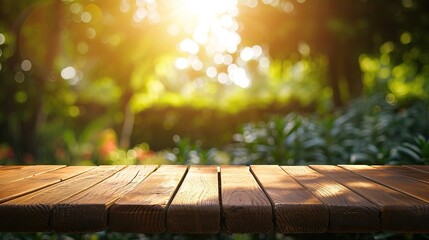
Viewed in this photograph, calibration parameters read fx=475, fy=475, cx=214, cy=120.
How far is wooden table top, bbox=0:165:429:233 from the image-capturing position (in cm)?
132

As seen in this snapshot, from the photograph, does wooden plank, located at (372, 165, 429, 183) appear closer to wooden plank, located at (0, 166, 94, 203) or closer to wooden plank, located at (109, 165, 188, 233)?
wooden plank, located at (109, 165, 188, 233)

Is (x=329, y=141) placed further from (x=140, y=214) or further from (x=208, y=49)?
(x=208, y=49)

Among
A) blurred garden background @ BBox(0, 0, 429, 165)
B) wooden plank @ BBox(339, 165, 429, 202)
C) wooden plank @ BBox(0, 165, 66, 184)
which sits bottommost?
wooden plank @ BBox(339, 165, 429, 202)

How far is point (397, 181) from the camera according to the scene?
5.93ft

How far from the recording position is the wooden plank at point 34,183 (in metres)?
1.54

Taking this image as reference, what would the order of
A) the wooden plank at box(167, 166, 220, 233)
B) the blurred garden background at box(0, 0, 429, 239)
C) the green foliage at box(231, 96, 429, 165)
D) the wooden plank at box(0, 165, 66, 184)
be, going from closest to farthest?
the wooden plank at box(167, 166, 220, 233) → the wooden plank at box(0, 165, 66, 184) → the green foliage at box(231, 96, 429, 165) → the blurred garden background at box(0, 0, 429, 239)

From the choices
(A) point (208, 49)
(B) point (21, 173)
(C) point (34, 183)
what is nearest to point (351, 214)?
(C) point (34, 183)

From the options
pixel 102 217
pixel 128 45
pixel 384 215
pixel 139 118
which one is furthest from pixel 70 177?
pixel 139 118

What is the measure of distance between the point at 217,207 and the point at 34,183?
829 mm

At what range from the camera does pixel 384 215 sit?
1.34 m

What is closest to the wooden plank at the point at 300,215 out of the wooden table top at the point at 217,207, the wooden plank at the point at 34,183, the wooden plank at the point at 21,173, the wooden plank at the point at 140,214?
the wooden table top at the point at 217,207

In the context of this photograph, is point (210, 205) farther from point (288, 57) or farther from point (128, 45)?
point (128, 45)

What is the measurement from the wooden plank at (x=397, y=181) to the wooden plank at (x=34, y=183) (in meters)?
1.24

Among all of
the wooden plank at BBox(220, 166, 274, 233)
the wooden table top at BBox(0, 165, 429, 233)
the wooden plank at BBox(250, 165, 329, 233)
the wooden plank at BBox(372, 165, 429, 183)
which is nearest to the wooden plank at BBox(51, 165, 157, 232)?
the wooden table top at BBox(0, 165, 429, 233)
